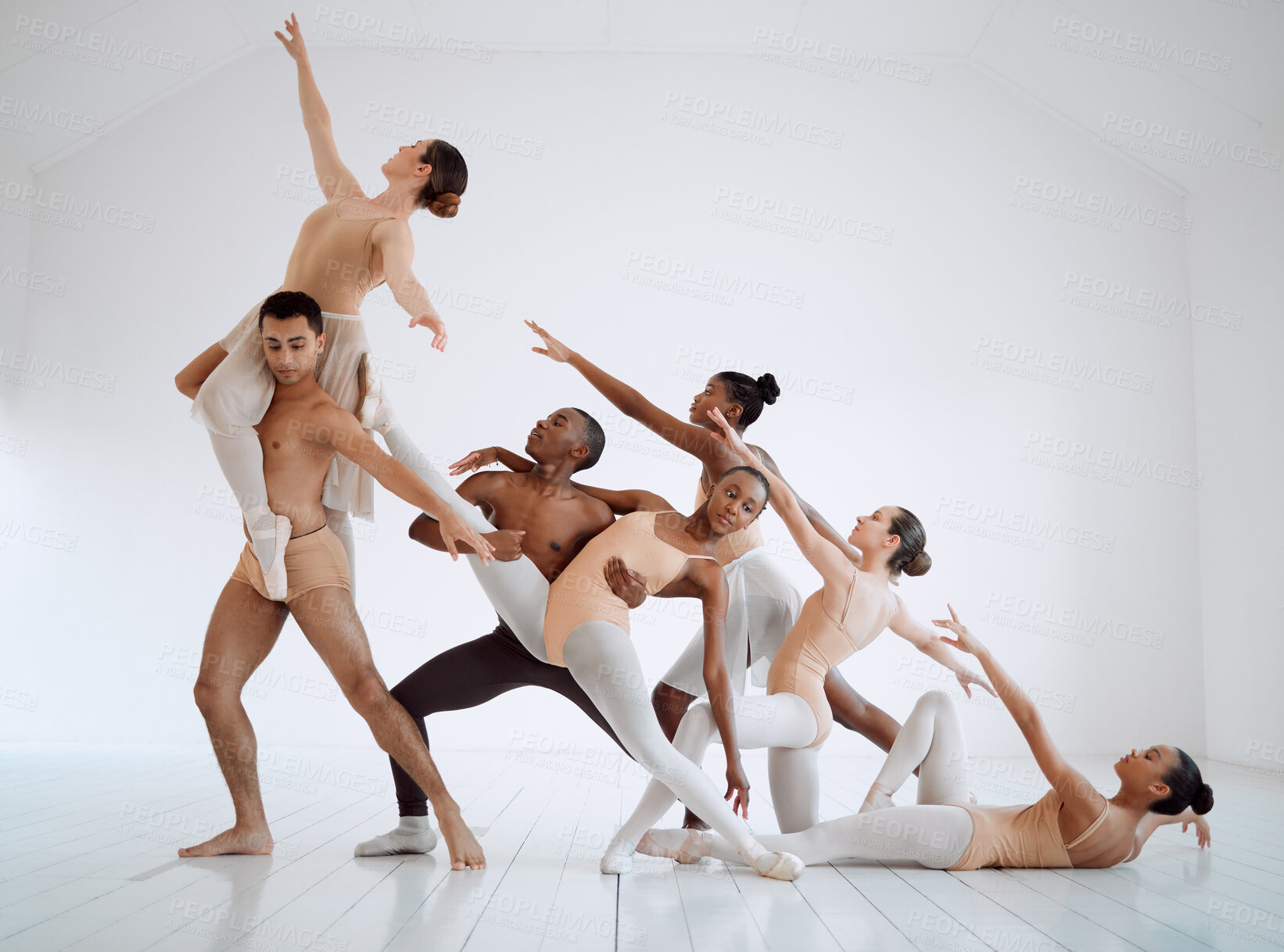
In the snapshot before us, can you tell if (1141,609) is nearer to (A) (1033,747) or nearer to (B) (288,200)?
(A) (1033,747)

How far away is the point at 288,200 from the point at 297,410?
406 cm

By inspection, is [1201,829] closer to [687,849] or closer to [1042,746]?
[1042,746]

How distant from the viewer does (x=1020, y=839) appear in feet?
8.67

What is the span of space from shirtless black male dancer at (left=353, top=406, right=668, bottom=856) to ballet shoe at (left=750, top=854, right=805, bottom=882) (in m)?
0.53

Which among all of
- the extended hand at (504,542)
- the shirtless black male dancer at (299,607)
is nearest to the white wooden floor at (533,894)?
the shirtless black male dancer at (299,607)

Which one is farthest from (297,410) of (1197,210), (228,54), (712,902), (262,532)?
(1197,210)

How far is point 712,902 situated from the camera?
2221 millimetres

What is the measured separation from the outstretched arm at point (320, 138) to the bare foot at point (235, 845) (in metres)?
1.84

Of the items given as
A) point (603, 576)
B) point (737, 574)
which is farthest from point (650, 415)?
point (603, 576)

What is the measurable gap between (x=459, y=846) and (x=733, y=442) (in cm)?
140

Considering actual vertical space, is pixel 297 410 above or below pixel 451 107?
below

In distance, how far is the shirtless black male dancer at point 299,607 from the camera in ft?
8.26

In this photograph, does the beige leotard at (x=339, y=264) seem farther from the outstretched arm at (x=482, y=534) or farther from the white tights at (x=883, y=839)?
the white tights at (x=883, y=839)

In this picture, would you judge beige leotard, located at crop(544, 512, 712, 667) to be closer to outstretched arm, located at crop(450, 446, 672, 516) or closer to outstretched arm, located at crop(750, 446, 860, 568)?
outstretched arm, located at crop(450, 446, 672, 516)
